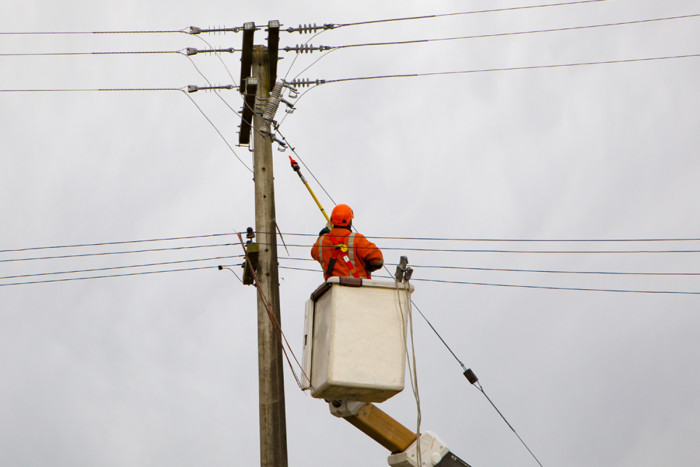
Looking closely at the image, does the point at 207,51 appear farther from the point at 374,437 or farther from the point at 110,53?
the point at 374,437

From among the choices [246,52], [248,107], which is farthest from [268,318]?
[246,52]

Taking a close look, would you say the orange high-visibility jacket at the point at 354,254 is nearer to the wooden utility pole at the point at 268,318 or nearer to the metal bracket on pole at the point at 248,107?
the wooden utility pole at the point at 268,318

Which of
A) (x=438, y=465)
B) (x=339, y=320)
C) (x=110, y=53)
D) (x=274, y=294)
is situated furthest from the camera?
(x=110, y=53)

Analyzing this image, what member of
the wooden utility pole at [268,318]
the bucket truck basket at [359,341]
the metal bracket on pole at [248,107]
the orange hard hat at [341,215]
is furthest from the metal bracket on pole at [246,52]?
the bucket truck basket at [359,341]

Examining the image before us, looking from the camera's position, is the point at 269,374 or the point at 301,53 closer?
the point at 269,374

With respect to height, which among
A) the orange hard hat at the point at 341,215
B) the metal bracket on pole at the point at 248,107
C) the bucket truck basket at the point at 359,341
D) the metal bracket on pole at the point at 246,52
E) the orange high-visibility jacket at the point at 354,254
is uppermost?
the metal bracket on pole at the point at 246,52

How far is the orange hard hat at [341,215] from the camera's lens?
10.2m

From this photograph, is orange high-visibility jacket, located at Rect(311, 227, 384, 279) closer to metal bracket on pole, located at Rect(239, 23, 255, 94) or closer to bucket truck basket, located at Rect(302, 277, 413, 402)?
bucket truck basket, located at Rect(302, 277, 413, 402)

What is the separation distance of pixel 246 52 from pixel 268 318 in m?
3.27

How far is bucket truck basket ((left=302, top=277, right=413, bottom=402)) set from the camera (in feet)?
28.8

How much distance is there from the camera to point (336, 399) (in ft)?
30.5

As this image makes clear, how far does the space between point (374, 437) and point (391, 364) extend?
4.55 feet

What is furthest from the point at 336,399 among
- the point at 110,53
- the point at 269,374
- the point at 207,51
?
the point at 110,53

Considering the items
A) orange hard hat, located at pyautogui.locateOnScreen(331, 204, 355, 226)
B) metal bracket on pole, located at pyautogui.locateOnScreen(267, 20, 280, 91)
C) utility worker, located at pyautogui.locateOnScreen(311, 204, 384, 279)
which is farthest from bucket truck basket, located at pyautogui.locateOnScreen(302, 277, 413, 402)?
metal bracket on pole, located at pyautogui.locateOnScreen(267, 20, 280, 91)
